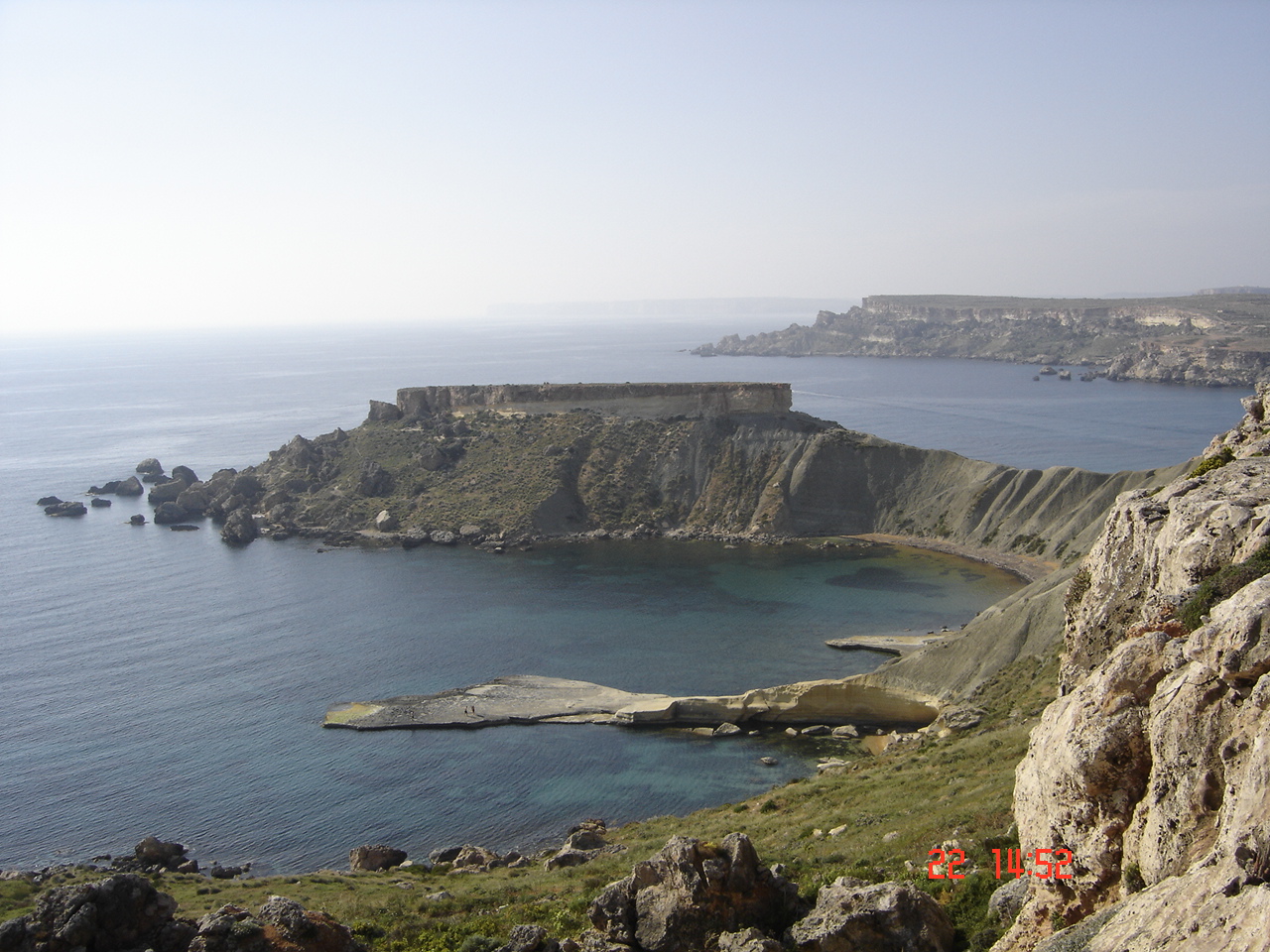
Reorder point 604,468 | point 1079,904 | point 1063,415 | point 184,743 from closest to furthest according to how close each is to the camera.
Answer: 1. point 1079,904
2. point 184,743
3. point 604,468
4. point 1063,415

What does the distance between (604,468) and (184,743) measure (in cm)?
6375

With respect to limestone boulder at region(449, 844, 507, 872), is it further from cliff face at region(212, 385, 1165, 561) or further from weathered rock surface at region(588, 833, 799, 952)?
cliff face at region(212, 385, 1165, 561)

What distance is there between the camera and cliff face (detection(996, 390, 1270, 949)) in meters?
12.2

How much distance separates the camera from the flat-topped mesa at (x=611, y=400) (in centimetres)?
11656

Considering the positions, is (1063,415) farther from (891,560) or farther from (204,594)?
(204,594)

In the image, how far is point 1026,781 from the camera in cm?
1770

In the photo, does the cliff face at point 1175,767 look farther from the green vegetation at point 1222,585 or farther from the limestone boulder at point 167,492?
the limestone boulder at point 167,492

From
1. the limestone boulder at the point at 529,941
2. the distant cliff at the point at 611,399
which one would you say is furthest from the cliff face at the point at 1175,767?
the distant cliff at the point at 611,399

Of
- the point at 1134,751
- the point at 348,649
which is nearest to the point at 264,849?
the point at 348,649
